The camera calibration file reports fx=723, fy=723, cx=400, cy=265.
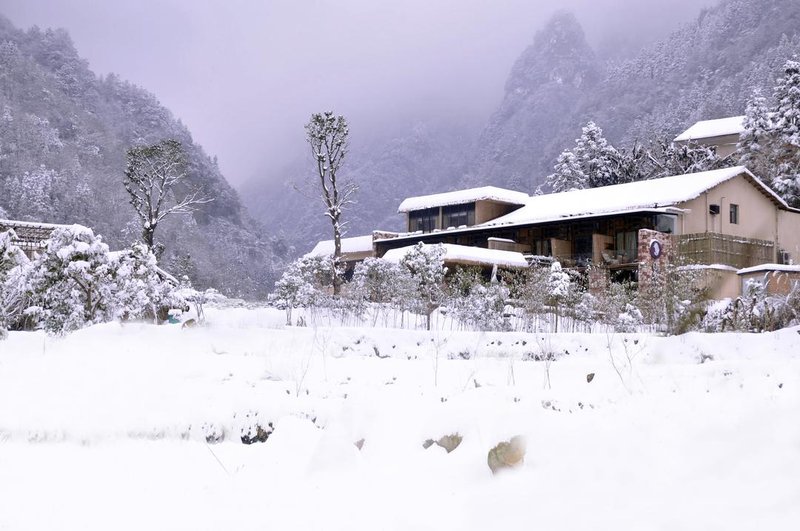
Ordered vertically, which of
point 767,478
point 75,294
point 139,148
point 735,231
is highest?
point 139,148

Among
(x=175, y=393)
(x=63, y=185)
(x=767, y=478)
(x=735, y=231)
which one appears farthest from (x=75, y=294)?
(x=63, y=185)

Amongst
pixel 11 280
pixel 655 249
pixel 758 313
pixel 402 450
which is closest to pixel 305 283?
pixel 11 280

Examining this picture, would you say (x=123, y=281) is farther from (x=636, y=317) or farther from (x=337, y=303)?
(x=636, y=317)

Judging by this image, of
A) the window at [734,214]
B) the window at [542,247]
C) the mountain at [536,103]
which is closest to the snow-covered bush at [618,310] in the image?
the window at [542,247]

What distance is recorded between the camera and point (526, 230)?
114 feet

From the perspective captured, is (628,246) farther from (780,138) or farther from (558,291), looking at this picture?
(558,291)

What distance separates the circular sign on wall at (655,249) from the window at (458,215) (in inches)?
523

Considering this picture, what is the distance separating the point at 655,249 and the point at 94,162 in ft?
192

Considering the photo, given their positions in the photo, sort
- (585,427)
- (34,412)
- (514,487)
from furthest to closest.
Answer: (34,412) → (585,427) → (514,487)

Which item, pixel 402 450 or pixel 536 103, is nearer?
pixel 402 450

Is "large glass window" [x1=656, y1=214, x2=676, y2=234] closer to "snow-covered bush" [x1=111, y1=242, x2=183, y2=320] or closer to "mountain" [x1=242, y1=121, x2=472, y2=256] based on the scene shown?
"snow-covered bush" [x1=111, y1=242, x2=183, y2=320]

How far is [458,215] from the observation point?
3972cm

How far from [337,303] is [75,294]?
8.39 meters

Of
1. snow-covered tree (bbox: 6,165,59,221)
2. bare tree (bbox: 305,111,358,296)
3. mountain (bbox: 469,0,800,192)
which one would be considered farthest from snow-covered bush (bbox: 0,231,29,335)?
mountain (bbox: 469,0,800,192)
